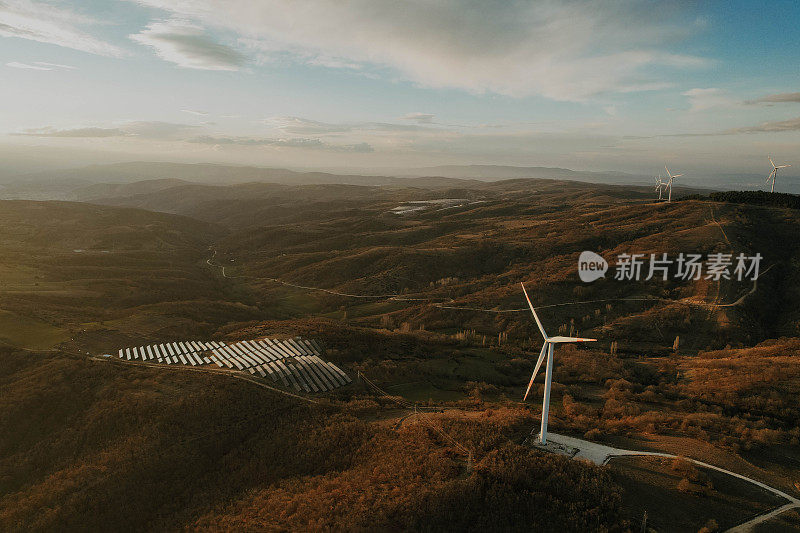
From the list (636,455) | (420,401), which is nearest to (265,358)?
(420,401)

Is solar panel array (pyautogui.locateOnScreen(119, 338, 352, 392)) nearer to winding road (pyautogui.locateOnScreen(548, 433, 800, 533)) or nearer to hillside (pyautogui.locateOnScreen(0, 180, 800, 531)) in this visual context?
hillside (pyautogui.locateOnScreen(0, 180, 800, 531))

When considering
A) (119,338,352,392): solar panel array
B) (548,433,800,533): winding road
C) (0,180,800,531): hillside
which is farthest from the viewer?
(119,338,352,392): solar panel array

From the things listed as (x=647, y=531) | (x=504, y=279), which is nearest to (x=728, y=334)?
(x=504, y=279)

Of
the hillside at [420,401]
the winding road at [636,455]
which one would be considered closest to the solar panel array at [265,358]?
Result: the hillside at [420,401]

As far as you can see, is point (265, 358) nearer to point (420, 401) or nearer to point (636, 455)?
point (420, 401)

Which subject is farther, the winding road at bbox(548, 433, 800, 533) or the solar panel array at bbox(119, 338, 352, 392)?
the solar panel array at bbox(119, 338, 352, 392)

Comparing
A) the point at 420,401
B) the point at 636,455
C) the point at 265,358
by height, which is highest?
the point at 636,455

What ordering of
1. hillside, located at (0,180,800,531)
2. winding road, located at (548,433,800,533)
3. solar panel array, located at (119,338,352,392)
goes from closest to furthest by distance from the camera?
winding road, located at (548,433,800,533) < hillside, located at (0,180,800,531) < solar panel array, located at (119,338,352,392)

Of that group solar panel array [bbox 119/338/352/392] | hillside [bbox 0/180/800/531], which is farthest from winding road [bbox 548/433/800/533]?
solar panel array [bbox 119/338/352/392]
